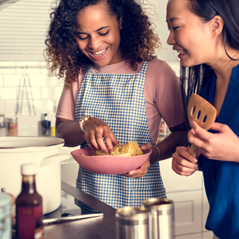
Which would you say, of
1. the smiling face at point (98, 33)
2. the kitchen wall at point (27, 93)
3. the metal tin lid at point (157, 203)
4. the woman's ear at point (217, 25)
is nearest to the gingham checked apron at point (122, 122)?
the smiling face at point (98, 33)

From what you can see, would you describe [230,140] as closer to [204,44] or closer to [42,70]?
[204,44]

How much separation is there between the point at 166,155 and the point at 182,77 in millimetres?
350

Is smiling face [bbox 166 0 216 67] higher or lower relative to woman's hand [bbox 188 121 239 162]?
higher

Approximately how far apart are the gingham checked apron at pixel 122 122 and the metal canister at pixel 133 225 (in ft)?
3.07

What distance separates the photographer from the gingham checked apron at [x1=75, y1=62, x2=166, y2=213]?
1.60 metres

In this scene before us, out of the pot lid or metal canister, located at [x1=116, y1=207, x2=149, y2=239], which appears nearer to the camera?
metal canister, located at [x1=116, y1=207, x2=149, y2=239]

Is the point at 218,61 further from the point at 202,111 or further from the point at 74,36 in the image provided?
the point at 74,36

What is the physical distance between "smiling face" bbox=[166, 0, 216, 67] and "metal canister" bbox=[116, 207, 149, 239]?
2.38ft

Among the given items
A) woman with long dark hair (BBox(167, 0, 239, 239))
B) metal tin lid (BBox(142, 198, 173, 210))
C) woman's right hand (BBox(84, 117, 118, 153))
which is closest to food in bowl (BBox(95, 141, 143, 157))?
woman's right hand (BBox(84, 117, 118, 153))

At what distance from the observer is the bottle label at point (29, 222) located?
0.69 meters

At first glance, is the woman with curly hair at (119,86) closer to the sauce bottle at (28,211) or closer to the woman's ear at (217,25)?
the woman's ear at (217,25)

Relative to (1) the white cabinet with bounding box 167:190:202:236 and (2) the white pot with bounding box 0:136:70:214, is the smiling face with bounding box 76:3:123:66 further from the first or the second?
(1) the white cabinet with bounding box 167:190:202:236

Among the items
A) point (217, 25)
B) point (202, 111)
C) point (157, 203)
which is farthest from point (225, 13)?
point (157, 203)

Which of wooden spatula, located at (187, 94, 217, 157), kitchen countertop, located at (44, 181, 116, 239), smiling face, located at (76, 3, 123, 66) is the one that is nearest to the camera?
kitchen countertop, located at (44, 181, 116, 239)
